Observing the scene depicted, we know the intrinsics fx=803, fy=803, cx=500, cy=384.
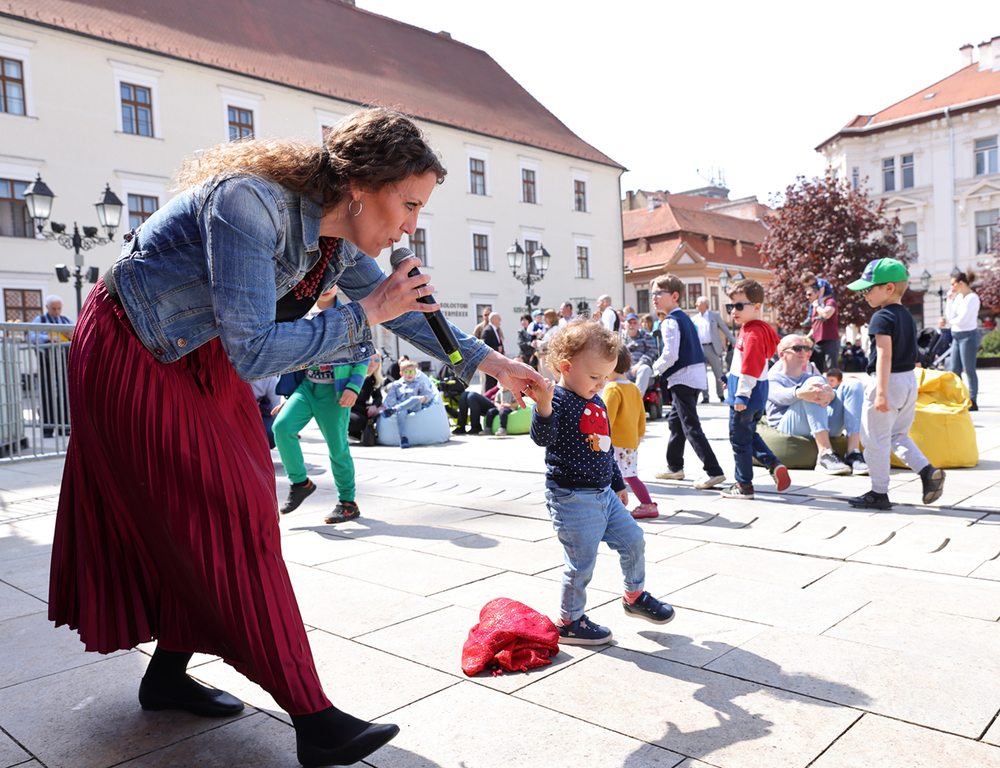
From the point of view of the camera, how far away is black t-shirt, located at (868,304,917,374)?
535 cm

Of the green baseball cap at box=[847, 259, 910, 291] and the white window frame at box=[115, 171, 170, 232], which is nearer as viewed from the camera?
the green baseball cap at box=[847, 259, 910, 291]

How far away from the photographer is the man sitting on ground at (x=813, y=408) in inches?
275

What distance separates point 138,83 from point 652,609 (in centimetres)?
2638

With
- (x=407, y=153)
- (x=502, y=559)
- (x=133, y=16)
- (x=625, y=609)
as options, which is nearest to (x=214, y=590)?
(x=407, y=153)

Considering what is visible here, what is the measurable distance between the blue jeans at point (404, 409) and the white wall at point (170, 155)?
351 inches

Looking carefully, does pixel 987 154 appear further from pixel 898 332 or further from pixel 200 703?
pixel 200 703

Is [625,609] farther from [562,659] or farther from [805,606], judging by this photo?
[805,606]

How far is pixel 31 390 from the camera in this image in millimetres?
9703

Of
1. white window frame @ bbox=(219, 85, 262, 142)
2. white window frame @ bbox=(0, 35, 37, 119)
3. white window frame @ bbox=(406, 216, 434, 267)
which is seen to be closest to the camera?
white window frame @ bbox=(0, 35, 37, 119)

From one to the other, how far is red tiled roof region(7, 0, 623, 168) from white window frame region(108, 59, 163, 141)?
660mm

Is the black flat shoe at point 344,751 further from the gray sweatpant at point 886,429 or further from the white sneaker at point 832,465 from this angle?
the white sneaker at point 832,465

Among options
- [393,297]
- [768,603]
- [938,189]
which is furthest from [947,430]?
[938,189]

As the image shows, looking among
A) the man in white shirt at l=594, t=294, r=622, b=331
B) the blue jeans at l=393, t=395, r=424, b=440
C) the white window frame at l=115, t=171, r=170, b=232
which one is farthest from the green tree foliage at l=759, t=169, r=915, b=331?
the blue jeans at l=393, t=395, r=424, b=440

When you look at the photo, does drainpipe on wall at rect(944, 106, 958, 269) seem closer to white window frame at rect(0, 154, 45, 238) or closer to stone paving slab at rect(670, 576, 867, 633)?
white window frame at rect(0, 154, 45, 238)
